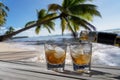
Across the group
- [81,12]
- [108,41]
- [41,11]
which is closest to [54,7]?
[81,12]

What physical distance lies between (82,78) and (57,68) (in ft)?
0.60

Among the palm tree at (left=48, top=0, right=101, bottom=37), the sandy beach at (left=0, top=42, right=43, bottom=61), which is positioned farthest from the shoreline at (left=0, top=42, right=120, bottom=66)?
the palm tree at (left=48, top=0, right=101, bottom=37)

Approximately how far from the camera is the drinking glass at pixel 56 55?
45.5 inches

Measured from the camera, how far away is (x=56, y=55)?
1.17 meters

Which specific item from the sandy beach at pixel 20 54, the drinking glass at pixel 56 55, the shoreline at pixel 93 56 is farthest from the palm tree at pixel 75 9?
the drinking glass at pixel 56 55

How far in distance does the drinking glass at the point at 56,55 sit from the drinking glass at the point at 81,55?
0.18 ft

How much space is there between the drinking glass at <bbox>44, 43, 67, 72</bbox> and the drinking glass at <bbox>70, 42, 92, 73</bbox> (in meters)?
0.05

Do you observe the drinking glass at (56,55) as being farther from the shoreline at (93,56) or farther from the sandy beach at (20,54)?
the sandy beach at (20,54)

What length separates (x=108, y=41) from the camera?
1.35 meters

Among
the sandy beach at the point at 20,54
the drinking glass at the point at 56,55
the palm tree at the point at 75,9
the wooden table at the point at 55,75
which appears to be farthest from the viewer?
the palm tree at the point at 75,9

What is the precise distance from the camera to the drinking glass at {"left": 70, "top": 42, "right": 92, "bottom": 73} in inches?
43.8

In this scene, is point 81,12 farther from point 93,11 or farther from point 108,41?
point 108,41

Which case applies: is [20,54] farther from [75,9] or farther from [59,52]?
[75,9]

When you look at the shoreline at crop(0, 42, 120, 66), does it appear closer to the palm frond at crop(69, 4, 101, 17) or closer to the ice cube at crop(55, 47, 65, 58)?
the ice cube at crop(55, 47, 65, 58)
